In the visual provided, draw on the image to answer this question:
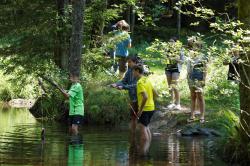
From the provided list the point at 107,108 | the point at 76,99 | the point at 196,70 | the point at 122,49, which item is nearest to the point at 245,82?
the point at 196,70

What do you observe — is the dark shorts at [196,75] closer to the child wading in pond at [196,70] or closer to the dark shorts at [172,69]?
the child wading in pond at [196,70]

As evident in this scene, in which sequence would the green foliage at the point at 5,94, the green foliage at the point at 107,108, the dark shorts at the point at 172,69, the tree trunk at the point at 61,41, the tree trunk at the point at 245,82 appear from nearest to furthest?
1. the tree trunk at the point at 245,82
2. the dark shorts at the point at 172,69
3. the green foliage at the point at 107,108
4. the tree trunk at the point at 61,41
5. the green foliage at the point at 5,94

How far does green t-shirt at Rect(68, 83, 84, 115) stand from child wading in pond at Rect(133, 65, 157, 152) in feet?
5.51

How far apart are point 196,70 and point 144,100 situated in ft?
9.20

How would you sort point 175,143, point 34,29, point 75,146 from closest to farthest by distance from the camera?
point 75,146, point 175,143, point 34,29

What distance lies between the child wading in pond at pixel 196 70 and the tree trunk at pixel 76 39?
393 centimetres

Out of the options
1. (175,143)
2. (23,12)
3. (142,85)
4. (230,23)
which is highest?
(23,12)

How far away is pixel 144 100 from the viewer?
1425 cm

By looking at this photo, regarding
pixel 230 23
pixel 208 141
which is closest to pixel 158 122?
pixel 208 141

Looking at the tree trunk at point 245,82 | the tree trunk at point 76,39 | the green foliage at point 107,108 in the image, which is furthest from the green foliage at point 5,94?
the tree trunk at point 245,82

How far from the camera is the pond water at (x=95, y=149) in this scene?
1222 cm

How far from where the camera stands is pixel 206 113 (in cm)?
1811

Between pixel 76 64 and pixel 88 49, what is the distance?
199 centimetres

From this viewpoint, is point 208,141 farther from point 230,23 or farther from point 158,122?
point 230,23
